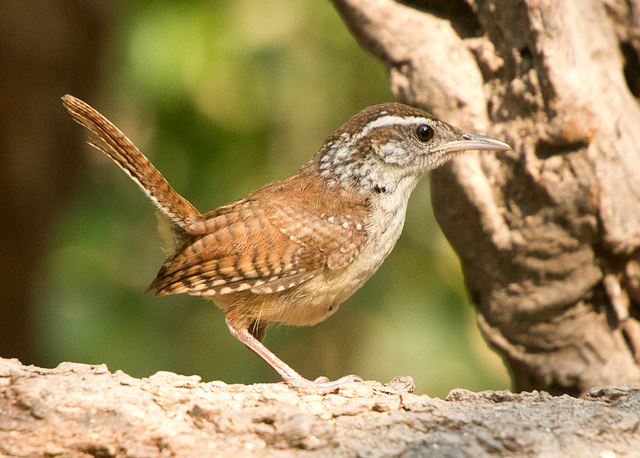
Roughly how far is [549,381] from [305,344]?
109 inches

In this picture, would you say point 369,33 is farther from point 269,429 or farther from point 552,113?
point 269,429

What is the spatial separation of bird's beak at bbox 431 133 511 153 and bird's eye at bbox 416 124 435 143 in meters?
0.07

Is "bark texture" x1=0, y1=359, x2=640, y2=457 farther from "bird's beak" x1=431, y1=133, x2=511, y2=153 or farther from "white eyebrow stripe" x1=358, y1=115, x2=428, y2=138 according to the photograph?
"white eyebrow stripe" x1=358, y1=115, x2=428, y2=138

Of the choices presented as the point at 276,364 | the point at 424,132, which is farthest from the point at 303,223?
the point at 424,132

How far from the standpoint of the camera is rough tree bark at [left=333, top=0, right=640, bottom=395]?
11.5ft

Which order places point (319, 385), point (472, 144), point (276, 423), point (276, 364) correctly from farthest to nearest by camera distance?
point (472, 144)
point (276, 364)
point (319, 385)
point (276, 423)

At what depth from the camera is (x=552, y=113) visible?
3.50m

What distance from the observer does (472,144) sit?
3303 millimetres

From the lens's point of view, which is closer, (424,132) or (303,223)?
(303,223)

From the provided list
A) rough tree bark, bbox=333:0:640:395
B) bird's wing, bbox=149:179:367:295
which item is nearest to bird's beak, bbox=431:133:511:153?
rough tree bark, bbox=333:0:640:395

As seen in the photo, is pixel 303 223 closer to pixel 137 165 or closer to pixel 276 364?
pixel 276 364

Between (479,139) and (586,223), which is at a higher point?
(479,139)

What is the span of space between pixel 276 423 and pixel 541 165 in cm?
209

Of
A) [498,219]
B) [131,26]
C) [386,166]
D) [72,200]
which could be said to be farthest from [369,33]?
[72,200]
